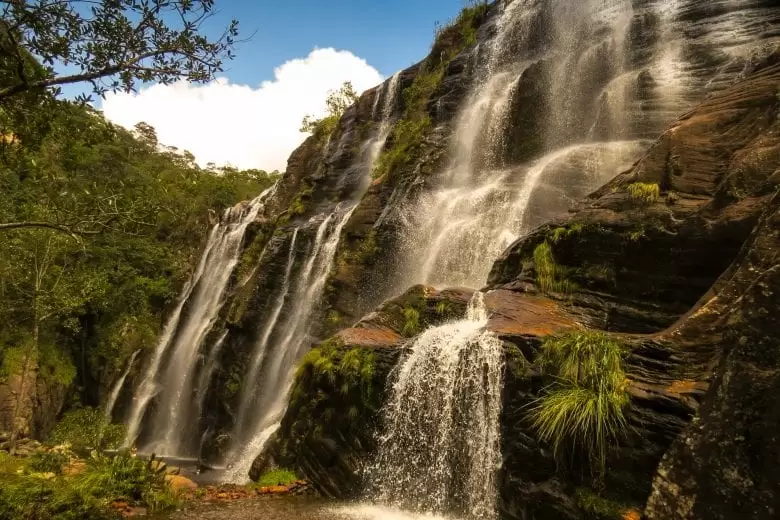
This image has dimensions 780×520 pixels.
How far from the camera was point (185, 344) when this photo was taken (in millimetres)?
A: 22875

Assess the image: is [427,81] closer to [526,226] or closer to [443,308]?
[526,226]

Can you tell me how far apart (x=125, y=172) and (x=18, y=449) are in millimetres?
18249

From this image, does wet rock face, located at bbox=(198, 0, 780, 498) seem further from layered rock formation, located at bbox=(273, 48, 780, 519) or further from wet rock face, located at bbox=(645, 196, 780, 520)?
wet rock face, located at bbox=(645, 196, 780, 520)

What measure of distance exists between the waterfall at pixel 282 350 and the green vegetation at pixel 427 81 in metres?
4.53

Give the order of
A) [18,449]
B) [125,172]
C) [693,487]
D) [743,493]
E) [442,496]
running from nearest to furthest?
1. [743,493]
2. [693,487]
3. [442,496]
4. [18,449]
5. [125,172]

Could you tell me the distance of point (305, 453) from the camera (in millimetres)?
9062

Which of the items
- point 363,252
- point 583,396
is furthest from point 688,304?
point 363,252

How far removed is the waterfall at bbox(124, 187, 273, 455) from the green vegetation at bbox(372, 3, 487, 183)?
32.6 ft

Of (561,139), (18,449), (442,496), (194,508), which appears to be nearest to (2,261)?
(18,449)

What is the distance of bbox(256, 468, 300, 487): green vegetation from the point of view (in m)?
8.88

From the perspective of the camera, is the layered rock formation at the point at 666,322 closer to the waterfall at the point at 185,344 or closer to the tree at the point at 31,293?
the waterfall at the point at 185,344

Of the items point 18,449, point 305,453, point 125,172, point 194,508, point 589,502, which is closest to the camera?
point 589,502

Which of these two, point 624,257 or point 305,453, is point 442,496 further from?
point 624,257

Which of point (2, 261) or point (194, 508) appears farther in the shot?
point (2, 261)
